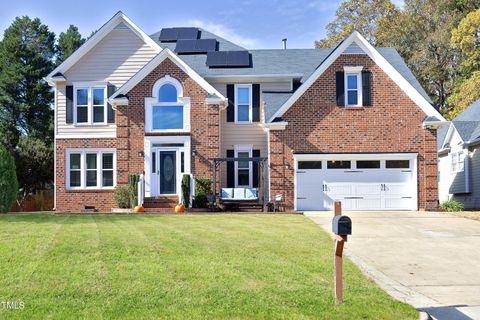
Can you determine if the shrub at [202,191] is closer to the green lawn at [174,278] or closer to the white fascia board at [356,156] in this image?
the white fascia board at [356,156]

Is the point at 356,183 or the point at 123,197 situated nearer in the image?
the point at 356,183

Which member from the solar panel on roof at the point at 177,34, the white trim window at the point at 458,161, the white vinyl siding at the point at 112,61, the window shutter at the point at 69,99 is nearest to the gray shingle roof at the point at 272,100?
the white vinyl siding at the point at 112,61

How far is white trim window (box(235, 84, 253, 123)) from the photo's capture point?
78.8 feet

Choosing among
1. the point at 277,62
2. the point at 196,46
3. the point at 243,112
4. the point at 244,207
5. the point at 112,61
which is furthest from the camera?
the point at 196,46

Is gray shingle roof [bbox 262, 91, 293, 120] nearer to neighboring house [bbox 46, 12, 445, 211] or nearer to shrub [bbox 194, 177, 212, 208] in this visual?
neighboring house [bbox 46, 12, 445, 211]

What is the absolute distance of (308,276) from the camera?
7918 millimetres

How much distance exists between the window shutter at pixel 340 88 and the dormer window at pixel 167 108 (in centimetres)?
643

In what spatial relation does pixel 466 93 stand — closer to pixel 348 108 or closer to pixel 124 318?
pixel 348 108

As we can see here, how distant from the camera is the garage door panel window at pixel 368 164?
69.7 feet

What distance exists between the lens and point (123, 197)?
22.0 metres

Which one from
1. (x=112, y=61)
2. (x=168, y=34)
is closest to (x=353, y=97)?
(x=112, y=61)

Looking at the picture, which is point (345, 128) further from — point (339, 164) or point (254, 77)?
point (254, 77)

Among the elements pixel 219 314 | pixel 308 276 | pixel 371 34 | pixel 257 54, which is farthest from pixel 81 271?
pixel 371 34

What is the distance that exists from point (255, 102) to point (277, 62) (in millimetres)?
2982
